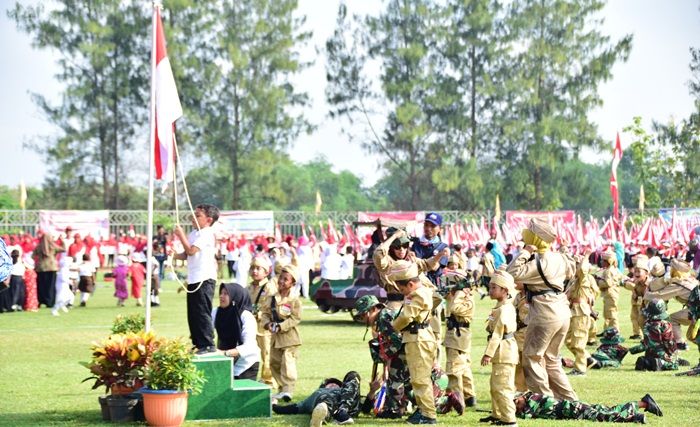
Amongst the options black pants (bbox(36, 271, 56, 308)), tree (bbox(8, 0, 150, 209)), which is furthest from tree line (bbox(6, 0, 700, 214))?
black pants (bbox(36, 271, 56, 308))


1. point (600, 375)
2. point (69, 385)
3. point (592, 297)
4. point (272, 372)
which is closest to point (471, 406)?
point (272, 372)

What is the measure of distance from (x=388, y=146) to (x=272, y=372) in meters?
48.2

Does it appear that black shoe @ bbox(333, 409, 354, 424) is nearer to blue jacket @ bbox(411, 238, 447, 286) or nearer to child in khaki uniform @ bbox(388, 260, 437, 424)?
child in khaki uniform @ bbox(388, 260, 437, 424)

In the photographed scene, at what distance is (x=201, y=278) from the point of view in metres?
11.6

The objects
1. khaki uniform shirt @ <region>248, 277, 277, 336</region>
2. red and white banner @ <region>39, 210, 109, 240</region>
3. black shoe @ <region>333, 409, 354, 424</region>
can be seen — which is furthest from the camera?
red and white banner @ <region>39, 210, 109, 240</region>

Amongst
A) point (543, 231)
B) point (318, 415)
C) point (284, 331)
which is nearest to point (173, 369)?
point (318, 415)

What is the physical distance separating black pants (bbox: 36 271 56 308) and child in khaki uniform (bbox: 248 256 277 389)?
16.3 metres

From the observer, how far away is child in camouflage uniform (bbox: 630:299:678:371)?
14359mm

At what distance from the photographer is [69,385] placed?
42.4 ft

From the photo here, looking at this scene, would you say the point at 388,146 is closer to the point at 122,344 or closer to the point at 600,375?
the point at 600,375

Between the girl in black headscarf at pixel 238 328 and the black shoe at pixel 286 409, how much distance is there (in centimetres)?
62

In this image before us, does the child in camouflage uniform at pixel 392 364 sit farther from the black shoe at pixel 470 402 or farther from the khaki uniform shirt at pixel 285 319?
the khaki uniform shirt at pixel 285 319

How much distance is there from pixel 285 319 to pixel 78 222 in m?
35.5

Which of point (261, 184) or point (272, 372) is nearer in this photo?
point (272, 372)
